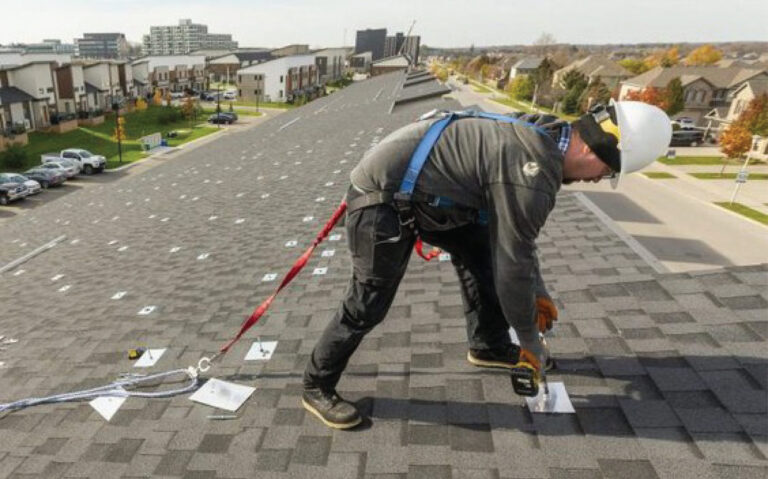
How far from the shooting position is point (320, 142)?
55.8 feet

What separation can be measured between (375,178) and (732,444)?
2.29 meters

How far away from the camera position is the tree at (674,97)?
4803 centimetres

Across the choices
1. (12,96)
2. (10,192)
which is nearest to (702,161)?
(10,192)

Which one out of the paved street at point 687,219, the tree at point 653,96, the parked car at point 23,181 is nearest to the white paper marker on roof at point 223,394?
the paved street at point 687,219

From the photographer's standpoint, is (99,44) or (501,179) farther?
(99,44)

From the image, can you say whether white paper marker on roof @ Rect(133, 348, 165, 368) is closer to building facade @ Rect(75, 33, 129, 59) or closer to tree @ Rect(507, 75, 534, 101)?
tree @ Rect(507, 75, 534, 101)

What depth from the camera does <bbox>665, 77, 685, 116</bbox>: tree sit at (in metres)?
48.0

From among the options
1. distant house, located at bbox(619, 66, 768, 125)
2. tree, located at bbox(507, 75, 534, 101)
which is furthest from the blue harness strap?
tree, located at bbox(507, 75, 534, 101)

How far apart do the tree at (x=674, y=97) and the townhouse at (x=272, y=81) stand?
4770 cm

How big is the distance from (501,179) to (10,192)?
29169 mm

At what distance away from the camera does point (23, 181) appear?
2483cm

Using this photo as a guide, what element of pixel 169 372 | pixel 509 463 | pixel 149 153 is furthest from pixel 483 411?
pixel 149 153

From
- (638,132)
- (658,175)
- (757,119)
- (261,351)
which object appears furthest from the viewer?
(757,119)

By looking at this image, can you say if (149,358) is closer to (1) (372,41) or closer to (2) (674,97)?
(2) (674,97)
